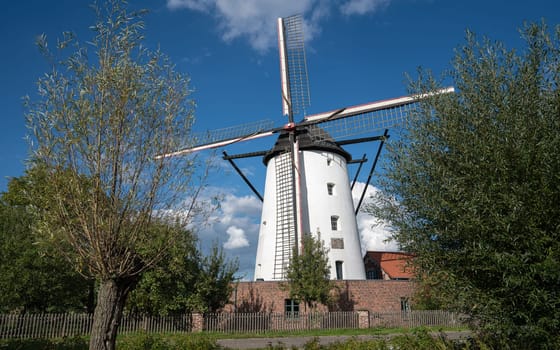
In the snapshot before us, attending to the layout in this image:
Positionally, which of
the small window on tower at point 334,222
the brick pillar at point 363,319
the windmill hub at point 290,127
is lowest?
the brick pillar at point 363,319

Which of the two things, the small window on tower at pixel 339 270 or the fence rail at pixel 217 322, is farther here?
the small window on tower at pixel 339 270

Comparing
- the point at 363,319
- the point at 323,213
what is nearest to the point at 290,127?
the point at 323,213

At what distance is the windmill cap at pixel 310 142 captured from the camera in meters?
30.0

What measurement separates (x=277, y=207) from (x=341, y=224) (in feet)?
15.1

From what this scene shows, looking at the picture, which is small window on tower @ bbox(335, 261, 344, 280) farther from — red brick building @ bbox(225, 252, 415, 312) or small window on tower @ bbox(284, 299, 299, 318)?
small window on tower @ bbox(284, 299, 299, 318)

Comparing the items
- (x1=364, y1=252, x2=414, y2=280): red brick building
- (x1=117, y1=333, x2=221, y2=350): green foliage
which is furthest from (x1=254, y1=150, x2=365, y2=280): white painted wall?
(x1=117, y1=333, x2=221, y2=350): green foliage

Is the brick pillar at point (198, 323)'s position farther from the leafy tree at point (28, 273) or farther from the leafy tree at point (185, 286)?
the leafy tree at point (28, 273)

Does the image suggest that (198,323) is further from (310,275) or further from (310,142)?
(310,142)

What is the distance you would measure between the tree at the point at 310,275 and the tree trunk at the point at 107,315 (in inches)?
655

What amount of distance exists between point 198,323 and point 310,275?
6810 millimetres

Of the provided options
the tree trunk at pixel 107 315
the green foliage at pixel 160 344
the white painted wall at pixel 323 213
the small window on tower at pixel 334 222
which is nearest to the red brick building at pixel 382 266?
the white painted wall at pixel 323 213

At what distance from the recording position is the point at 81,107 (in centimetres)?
786

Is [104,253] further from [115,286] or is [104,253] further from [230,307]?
[230,307]

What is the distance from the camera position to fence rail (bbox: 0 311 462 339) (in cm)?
1817
